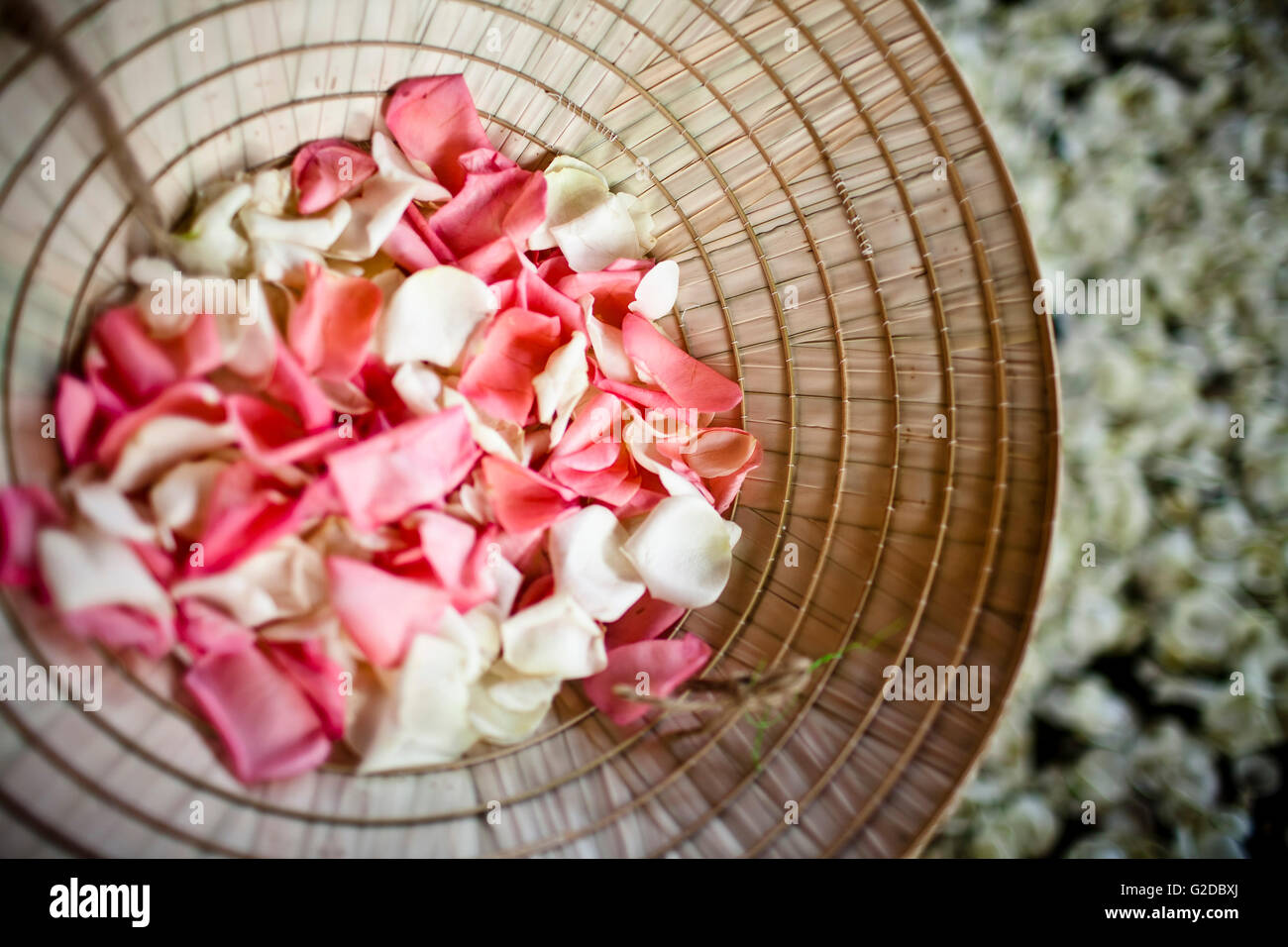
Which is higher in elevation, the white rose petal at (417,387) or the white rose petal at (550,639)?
the white rose petal at (417,387)

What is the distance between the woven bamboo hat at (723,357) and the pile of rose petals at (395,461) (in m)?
0.04

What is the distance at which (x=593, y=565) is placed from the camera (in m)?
0.72

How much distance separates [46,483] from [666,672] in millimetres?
467

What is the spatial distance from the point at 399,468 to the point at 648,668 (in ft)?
0.85

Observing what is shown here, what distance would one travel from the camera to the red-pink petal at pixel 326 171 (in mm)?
682

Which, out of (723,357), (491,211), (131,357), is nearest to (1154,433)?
(723,357)

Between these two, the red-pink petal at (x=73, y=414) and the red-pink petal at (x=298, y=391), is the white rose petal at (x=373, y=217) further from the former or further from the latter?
the red-pink petal at (x=73, y=414)

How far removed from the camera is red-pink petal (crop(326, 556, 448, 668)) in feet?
1.94

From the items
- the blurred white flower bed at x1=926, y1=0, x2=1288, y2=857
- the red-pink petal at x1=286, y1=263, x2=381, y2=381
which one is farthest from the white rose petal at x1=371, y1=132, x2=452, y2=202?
the blurred white flower bed at x1=926, y1=0, x2=1288, y2=857

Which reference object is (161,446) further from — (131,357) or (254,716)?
(254,716)

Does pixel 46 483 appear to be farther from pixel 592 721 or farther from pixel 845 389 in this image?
pixel 845 389

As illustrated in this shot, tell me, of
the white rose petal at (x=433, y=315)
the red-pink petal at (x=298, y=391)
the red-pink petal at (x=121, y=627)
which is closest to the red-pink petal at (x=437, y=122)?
the white rose petal at (x=433, y=315)
